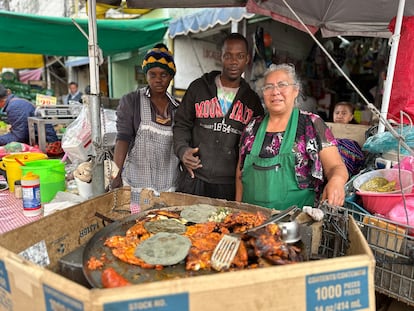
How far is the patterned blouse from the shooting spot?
1.77 metres

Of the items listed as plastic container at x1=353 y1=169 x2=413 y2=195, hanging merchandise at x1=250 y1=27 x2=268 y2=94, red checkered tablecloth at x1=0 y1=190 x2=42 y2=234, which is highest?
hanging merchandise at x1=250 y1=27 x2=268 y2=94

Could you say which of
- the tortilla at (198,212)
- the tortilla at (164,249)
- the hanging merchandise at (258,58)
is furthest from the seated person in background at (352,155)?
the hanging merchandise at (258,58)

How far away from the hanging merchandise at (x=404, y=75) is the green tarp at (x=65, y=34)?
434cm

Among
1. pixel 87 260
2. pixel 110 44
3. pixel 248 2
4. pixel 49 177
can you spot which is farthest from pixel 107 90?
pixel 87 260

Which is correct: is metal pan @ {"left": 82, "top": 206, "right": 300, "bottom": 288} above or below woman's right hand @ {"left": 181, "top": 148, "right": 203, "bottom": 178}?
below

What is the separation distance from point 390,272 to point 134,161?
1.99 meters

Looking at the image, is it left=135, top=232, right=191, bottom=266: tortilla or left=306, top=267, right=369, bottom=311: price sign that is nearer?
left=306, top=267, right=369, bottom=311: price sign

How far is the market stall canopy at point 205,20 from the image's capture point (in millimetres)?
5207

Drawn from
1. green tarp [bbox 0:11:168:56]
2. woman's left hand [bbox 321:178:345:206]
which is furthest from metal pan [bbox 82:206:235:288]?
green tarp [bbox 0:11:168:56]

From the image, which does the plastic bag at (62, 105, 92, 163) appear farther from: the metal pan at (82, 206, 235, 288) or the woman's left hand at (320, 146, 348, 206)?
the woman's left hand at (320, 146, 348, 206)

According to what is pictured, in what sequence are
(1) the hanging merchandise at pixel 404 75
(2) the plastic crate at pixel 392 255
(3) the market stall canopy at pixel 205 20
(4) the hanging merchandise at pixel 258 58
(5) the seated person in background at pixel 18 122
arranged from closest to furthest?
(2) the plastic crate at pixel 392 255, (1) the hanging merchandise at pixel 404 75, (5) the seated person in background at pixel 18 122, (3) the market stall canopy at pixel 205 20, (4) the hanging merchandise at pixel 258 58

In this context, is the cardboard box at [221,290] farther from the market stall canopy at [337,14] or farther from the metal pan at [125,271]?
the market stall canopy at [337,14]

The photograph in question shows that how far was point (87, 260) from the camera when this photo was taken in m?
1.19

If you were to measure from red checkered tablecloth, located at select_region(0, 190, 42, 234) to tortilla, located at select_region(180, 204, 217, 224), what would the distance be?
1046 mm
